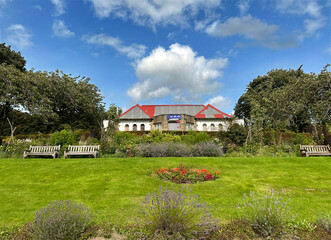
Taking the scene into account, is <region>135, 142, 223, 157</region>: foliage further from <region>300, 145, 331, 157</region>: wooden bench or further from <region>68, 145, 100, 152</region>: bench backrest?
<region>300, 145, 331, 157</region>: wooden bench

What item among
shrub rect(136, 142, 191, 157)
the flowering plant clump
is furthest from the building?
the flowering plant clump

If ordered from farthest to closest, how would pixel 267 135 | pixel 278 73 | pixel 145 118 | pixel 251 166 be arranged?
pixel 145 118
pixel 278 73
pixel 267 135
pixel 251 166

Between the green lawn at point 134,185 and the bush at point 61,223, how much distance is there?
0.74m

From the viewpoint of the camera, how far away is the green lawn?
462 centimetres

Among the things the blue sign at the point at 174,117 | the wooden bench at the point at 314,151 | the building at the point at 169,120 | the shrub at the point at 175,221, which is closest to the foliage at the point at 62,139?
the shrub at the point at 175,221

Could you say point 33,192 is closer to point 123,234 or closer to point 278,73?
point 123,234

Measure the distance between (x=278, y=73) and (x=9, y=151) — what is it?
1594 inches

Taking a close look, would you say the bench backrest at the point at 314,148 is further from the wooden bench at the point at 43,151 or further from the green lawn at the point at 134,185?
the wooden bench at the point at 43,151

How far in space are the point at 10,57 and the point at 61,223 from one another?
30.6 m

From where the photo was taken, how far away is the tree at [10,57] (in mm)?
24761

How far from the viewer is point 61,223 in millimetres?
3174

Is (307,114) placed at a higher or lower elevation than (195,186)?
higher

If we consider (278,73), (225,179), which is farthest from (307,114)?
(225,179)

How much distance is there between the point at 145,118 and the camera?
42.2 metres
